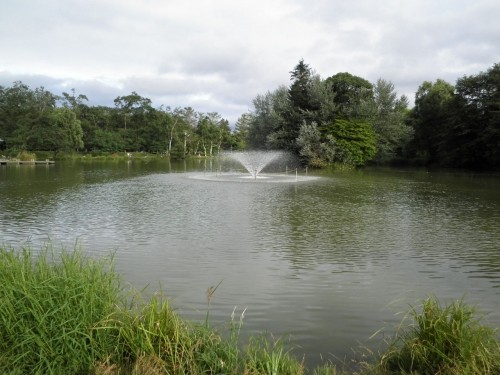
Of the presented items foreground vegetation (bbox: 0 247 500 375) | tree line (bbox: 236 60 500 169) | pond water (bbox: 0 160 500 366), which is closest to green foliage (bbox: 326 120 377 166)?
tree line (bbox: 236 60 500 169)

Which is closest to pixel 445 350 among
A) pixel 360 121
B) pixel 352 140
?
pixel 352 140

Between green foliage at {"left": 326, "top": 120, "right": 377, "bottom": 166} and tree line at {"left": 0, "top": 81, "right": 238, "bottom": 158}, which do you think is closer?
green foliage at {"left": 326, "top": 120, "right": 377, "bottom": 166}

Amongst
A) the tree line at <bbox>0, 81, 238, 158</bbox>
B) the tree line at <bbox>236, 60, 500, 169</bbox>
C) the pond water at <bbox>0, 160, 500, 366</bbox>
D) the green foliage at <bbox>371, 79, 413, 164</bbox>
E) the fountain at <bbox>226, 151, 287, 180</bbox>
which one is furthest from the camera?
the tree line at <bbox>0, 81, 238, 158</bbox>

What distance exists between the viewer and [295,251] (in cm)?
999

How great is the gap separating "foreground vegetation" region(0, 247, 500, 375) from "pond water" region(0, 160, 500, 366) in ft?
3.15

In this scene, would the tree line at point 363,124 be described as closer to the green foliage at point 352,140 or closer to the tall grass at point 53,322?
the green foliage at point 352,140

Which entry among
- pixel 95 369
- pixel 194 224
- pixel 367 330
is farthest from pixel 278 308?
pixel 194 224

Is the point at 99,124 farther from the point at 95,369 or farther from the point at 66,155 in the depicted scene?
the point at 95,369

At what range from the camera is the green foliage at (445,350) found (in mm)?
3977

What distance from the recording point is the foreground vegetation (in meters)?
4.00

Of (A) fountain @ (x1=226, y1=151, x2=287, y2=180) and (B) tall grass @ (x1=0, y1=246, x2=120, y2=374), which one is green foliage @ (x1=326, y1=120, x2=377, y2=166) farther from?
(B) tall grass @ (x1=0, y1=246, x2=120, y2=374)

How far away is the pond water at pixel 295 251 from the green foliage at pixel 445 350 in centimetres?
78

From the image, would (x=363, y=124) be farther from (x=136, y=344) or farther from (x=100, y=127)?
(x=100, y=127)

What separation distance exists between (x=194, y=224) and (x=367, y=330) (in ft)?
26.8
